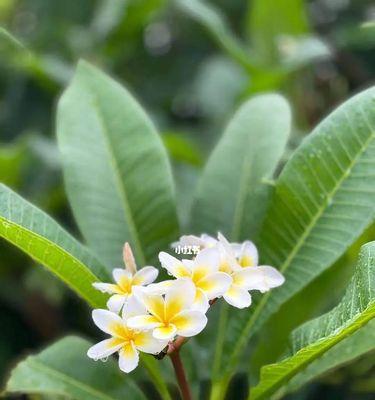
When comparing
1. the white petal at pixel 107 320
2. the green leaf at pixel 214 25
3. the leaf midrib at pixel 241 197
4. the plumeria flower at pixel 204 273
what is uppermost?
the green leaf at pixel 214 25

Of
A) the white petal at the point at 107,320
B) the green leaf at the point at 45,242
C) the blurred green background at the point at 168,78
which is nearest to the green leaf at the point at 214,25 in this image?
the blurred green background at the point at 168,78

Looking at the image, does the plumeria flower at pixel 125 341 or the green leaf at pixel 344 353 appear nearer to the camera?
the plumeria flower at pixel 125 341

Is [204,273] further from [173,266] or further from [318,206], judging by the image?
[318,206]

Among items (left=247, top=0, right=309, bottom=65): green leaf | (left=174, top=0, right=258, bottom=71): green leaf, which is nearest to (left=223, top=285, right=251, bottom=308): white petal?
(left=174, top=0, right=258, bottom=71): green leaf

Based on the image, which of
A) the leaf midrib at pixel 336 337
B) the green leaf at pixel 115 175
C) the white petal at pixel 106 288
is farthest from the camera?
the green leaf at pixel 115 175

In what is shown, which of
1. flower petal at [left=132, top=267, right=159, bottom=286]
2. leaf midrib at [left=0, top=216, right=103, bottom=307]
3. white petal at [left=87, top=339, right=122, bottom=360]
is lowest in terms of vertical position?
white petal at [left=87, top=339, right=122, bottom=360]

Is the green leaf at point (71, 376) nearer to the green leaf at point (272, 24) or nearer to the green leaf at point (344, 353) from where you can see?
the green leaf at point (344, 353)

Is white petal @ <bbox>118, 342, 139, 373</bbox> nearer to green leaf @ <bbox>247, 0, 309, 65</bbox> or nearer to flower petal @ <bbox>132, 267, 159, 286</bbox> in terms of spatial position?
flower petal @ <bbox>132, 267, 159, 286</bbox>
